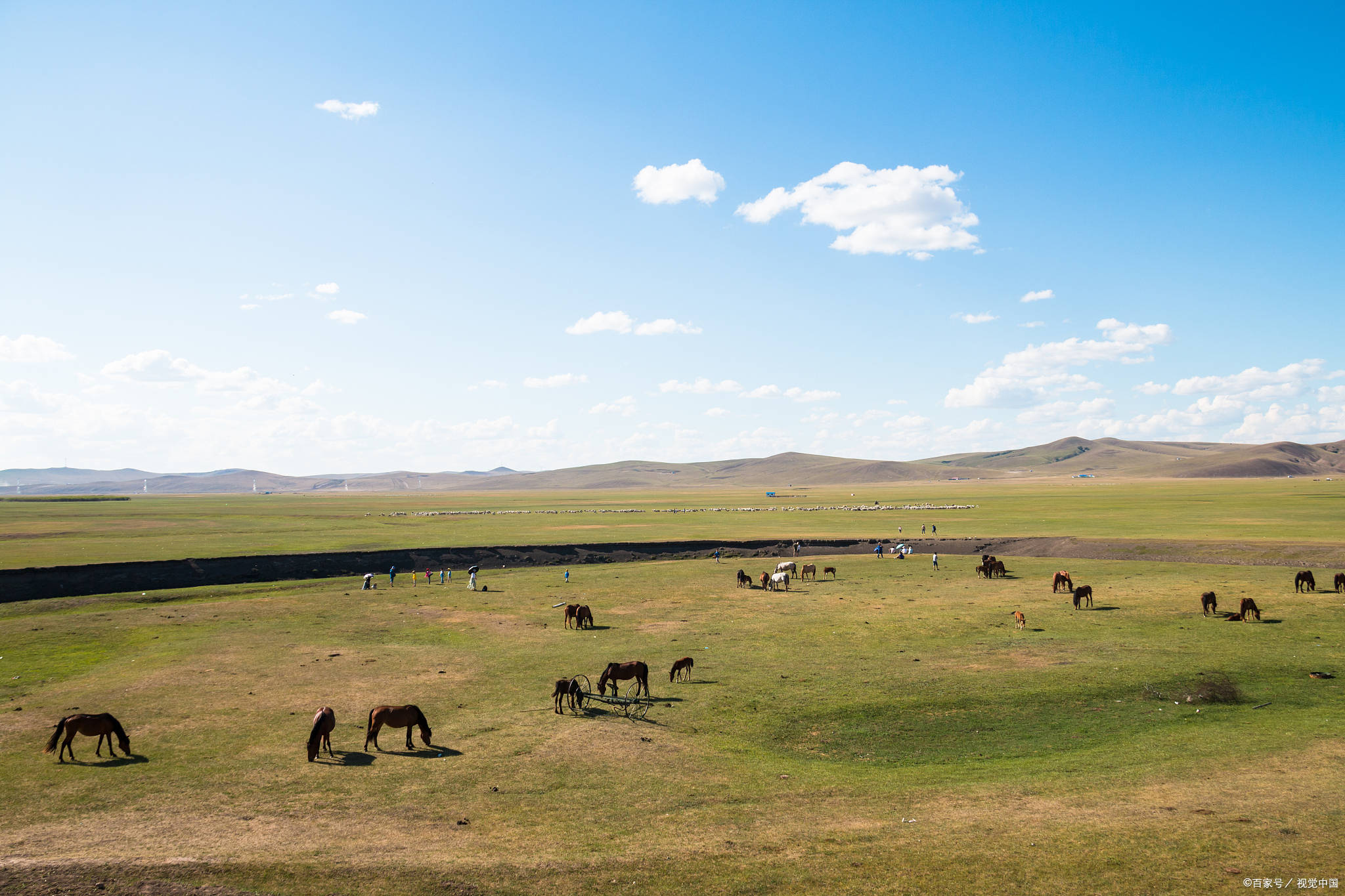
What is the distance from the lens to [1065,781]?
53.5 feet

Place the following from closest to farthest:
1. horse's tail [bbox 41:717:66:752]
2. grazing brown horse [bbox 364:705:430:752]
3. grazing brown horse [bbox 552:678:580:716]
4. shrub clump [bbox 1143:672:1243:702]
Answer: horse's tail [bbox 41:717:66:752]
grazing brown horse [bbox 364:705:430:752]
shrub clump [bbox 1143:672:1243:702]
grazing brown horse [bbox 552:678:580:716]

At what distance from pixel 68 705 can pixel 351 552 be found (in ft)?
139

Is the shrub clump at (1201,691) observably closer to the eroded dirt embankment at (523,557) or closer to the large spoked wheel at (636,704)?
the large spoked wheel at (636,704)

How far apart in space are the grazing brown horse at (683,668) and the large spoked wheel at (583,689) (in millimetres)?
2904

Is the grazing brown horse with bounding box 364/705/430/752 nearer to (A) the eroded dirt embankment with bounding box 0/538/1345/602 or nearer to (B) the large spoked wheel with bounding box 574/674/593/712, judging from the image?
(B) the large spoked wheel with bounding box 574/674/593/712

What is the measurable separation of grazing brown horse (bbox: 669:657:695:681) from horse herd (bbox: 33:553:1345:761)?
24 millimetres

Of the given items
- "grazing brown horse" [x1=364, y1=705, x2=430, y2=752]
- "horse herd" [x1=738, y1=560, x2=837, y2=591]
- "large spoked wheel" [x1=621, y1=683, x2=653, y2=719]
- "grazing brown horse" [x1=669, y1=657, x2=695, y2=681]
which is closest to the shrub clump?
"grazing brown horse" [x1=669, y1=657, x2=695, y2=681]

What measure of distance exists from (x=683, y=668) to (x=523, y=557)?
40.9 m

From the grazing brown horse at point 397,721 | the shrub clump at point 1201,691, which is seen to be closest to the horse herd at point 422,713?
the grazing brown horse at point 397,721

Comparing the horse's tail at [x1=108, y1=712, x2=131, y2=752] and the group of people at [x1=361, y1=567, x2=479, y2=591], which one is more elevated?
the horse's tail at [x1=108, y1=712, x2=131, y2=752]

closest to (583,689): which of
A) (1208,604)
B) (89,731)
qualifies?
(89,731)

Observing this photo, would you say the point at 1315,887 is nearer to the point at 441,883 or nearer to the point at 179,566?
the point at 441,883

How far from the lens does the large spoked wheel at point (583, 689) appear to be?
22219 millimetres

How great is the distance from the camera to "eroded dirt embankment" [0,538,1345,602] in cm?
4819
